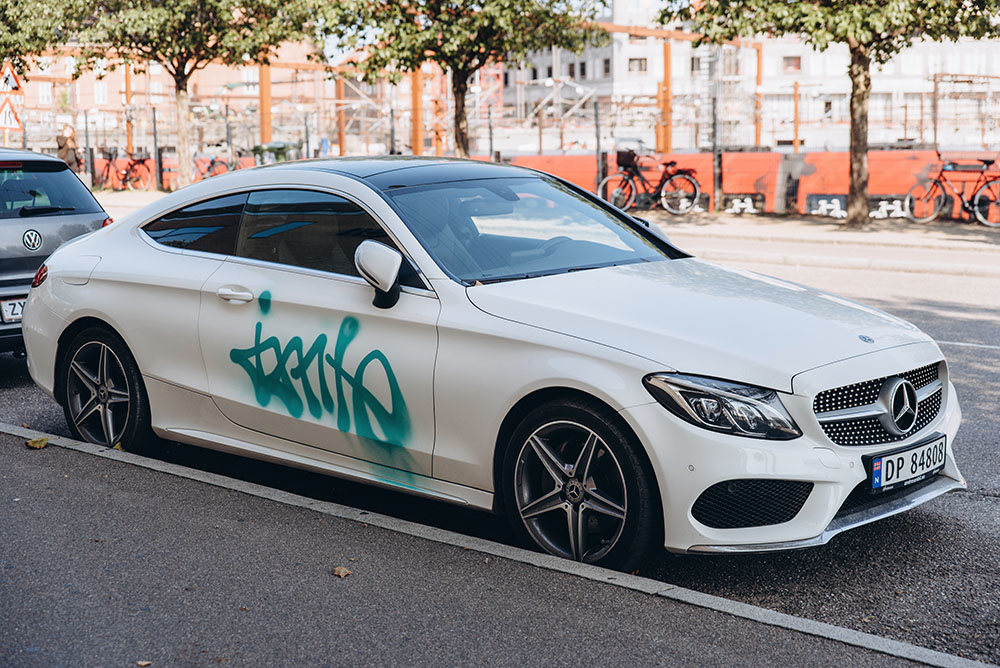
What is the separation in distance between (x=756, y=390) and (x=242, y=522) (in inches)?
85.2

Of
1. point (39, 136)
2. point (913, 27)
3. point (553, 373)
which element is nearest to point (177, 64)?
point (39, 136)

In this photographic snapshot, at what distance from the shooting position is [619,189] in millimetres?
24297

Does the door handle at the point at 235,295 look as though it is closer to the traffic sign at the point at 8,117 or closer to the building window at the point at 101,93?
the traffic sign at the point at 8,117

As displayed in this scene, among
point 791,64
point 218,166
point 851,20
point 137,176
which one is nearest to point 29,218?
point 851,20

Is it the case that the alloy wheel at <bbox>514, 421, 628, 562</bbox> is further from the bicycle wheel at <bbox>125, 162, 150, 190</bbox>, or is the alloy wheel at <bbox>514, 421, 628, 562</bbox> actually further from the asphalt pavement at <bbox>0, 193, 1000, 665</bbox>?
the bicycle wheel at <bbox>125, 162, 150, 190</bbox>

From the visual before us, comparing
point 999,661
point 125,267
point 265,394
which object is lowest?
point 999,661

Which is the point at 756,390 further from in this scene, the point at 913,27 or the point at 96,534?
the point at 913,27

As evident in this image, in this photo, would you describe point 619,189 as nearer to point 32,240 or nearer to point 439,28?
point 439,28

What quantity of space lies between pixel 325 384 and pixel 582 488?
4.12 feet

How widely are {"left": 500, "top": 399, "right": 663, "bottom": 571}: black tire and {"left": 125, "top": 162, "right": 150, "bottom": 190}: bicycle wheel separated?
3325 cm

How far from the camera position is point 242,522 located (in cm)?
488

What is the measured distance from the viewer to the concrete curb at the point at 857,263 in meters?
14.3

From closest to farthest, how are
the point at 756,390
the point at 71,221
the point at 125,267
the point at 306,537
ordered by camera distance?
the point at 756,390 < the point at 306,537 < the point at 125,267 < the point at 71,221

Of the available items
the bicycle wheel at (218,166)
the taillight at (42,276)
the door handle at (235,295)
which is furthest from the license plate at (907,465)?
the bicycle wheel at (218,166)
